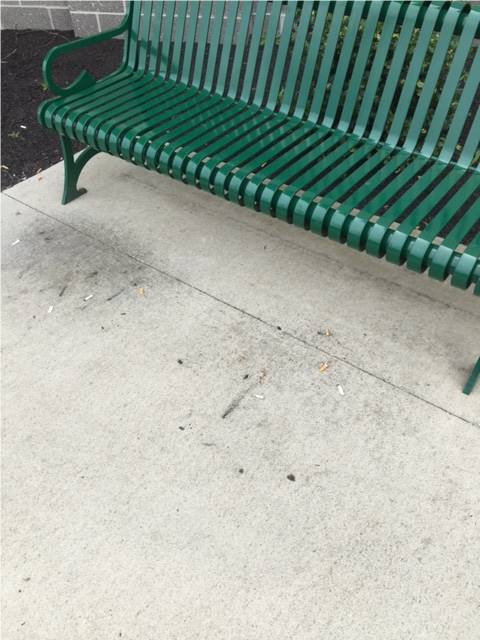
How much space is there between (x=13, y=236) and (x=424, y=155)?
6.84 feet

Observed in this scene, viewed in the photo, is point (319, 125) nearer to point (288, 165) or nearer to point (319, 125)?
point (319, 125)

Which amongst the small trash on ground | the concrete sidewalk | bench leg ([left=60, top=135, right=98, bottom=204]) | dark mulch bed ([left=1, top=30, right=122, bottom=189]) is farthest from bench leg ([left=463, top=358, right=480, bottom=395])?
dark mulch bed ([left=1, top=30, right=122, bottom=189])

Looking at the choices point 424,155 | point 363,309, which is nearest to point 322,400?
point 363,309

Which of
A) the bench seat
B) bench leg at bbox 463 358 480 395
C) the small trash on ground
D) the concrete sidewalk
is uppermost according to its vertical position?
the bench seat

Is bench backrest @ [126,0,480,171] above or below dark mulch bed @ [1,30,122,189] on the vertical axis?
above

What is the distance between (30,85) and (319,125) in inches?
112

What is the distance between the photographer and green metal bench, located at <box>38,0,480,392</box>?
91.6 inches

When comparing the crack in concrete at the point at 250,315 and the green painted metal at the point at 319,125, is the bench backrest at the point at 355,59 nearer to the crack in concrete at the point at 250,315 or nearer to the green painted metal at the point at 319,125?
the green painted metal at the point at 319,125

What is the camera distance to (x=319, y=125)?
2939 millimetres

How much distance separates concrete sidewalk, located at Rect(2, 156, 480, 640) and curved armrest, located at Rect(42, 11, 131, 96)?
0.71 m

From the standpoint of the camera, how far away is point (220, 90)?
3248 millimetres

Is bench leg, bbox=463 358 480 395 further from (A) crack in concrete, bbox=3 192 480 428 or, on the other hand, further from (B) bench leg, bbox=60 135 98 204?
(B) bench leg, bbox=60 135 98 204

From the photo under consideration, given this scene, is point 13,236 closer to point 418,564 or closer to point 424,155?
point 424,155

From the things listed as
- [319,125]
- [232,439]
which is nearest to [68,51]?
[319,125]
